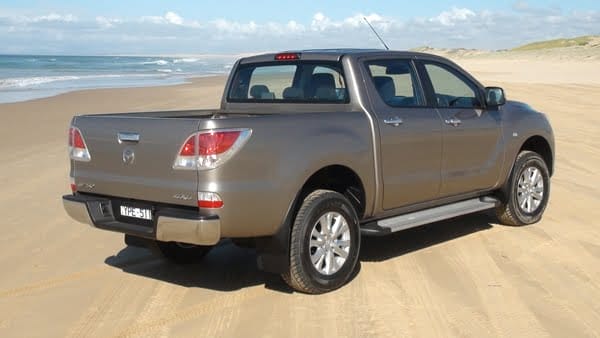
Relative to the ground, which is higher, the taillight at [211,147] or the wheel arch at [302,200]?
the taillight at [211,147]

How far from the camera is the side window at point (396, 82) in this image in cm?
625

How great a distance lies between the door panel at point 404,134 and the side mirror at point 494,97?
0.81 m

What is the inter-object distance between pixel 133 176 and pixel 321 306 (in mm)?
1499

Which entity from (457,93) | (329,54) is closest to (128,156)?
(329,54)

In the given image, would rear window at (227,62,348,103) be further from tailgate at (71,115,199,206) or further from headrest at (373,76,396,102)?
tailgate at (71,115,199,206)

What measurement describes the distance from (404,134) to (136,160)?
210cm

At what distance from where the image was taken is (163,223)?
4.97m

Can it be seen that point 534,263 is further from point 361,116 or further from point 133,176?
point 133,176

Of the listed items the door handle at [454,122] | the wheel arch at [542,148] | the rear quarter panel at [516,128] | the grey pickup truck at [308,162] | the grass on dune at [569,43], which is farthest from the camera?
the grass on dune at [569,43]

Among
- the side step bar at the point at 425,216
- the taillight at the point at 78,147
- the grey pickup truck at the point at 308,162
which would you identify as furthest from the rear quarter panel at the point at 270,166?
the taillight at the point at 78,147

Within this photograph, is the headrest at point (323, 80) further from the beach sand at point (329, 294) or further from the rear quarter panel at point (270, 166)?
the beach sand at point (329, 294)

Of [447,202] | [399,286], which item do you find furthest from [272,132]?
[447,202]

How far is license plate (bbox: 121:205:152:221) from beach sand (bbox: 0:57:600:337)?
1.88 feet

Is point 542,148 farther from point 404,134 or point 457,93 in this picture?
point 404,134
